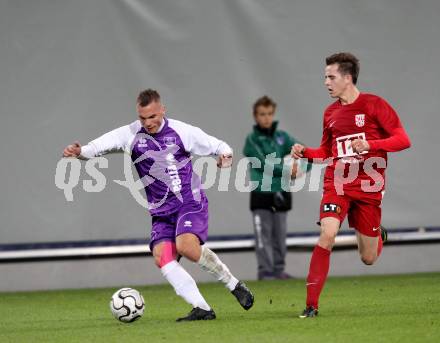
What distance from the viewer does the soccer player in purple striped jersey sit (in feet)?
26.1

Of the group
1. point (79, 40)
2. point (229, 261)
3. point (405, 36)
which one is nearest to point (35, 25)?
point (79, 40)

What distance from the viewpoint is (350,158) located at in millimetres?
8203

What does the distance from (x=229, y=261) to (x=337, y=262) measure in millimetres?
1268

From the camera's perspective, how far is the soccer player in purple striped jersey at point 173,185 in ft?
26.1

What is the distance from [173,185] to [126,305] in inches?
36.5

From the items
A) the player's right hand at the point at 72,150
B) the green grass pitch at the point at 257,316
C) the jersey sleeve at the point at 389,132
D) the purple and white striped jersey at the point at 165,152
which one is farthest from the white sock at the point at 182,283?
the jersey sleeve at the point at 389,132

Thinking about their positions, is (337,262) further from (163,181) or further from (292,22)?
(163,181)

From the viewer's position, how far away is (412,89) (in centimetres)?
1304

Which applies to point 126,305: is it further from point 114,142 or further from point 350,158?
point 350,158

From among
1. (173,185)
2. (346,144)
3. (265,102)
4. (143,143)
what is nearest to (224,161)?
(173,185)

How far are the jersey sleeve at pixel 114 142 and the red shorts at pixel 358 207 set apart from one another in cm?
147

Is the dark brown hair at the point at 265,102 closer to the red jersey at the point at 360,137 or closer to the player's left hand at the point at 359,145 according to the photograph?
the red jersey at the point at 360,137

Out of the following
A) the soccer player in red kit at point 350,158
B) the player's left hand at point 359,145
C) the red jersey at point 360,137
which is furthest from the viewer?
the red jersey at point 360,137

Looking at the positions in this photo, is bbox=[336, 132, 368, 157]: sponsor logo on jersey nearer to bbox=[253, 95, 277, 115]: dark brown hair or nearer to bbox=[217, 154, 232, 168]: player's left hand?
bbox=[217, 154, 232, 168]: player's left hand
